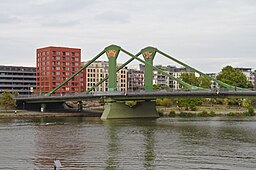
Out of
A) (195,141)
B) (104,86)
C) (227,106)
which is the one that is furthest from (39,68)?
(195,141)

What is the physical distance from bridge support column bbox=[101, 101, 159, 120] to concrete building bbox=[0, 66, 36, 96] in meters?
80.9

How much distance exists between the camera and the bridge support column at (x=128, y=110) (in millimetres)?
102562

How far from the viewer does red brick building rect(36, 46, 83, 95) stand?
16469 centimetres

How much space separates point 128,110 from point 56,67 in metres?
66.6

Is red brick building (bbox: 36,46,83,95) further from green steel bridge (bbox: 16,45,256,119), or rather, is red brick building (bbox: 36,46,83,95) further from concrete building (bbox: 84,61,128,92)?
green steel bridge (bbox: 16,45,256,119)

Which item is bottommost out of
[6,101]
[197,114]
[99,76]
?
[197,114]

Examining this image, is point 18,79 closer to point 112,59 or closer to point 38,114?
point 38,114

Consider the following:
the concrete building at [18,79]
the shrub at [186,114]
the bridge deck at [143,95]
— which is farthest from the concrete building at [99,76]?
the shrub at [186,114]

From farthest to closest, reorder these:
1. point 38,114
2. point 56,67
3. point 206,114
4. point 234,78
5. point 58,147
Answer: point 56,67 → point 234,78 → point 206,114 → point 38,114 → point 58,147

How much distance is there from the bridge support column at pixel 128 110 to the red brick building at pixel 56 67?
200ft

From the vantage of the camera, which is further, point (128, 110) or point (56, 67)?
point (56, 67)

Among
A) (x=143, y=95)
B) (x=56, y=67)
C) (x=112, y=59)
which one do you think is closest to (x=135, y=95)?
(x=143, y=95)

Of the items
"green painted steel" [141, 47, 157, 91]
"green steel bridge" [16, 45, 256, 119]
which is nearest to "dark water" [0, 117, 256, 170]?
"green steel bridge" [16, 45, 256, 119]

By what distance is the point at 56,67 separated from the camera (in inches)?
6531
